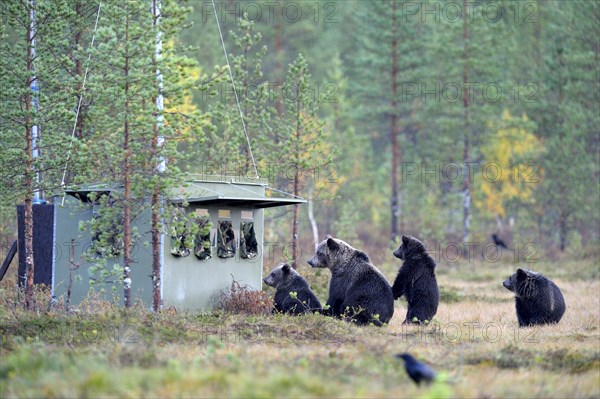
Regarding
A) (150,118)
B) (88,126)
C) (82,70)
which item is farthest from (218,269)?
(82,70)

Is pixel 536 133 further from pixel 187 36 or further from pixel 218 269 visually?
pixel 218 269

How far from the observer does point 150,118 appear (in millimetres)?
16375

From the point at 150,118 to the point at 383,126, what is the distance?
37.2 metres

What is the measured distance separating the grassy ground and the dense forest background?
348cm

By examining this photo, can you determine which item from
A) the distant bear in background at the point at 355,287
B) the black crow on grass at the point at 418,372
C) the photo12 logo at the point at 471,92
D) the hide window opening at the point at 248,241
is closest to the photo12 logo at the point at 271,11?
the photo12 logo at the point at 471,92

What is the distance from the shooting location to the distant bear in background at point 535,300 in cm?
1758


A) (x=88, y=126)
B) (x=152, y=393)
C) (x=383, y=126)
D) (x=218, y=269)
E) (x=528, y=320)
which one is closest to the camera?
(x=152, y=393)

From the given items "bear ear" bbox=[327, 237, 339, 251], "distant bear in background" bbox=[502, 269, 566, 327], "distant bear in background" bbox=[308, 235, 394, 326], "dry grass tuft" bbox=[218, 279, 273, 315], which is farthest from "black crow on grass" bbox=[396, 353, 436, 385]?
"distant bear in background" bbox=[502, 269, 566, 327]

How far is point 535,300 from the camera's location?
57.8 ft

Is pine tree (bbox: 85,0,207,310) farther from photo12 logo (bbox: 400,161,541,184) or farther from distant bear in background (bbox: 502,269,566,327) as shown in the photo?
photo12 logo (bbox: 400,161,541,184)

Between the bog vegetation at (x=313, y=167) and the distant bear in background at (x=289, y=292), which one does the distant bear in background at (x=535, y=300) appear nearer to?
the bog vegetation at (x=313, y=167)

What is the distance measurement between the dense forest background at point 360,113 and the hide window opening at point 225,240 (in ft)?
8.42

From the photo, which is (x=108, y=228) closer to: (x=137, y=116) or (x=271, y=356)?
(x=137, y=116)

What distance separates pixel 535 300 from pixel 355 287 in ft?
12.1
